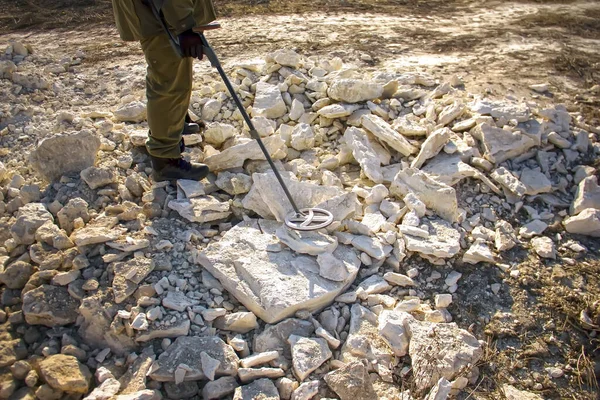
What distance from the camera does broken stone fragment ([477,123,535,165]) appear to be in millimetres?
3787

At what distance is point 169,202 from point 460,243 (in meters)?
2.16

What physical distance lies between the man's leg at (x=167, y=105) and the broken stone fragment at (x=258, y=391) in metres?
1.62

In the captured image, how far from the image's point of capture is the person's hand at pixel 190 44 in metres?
2.70

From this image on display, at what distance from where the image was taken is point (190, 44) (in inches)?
107

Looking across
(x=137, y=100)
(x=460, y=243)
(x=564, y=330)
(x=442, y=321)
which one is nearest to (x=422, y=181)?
(x=460, y=243)

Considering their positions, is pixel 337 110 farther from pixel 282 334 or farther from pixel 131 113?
pixel 282 334

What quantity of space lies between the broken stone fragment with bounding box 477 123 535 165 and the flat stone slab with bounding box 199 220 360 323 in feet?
5.30

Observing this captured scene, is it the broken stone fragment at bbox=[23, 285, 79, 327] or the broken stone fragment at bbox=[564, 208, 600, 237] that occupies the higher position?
the broken stone fragment at bbox=[23, 285, 79, 327]

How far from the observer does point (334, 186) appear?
340cm

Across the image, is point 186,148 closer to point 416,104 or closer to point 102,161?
point 102,161

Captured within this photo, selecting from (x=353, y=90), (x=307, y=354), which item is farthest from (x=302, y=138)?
(x=307, y=354)

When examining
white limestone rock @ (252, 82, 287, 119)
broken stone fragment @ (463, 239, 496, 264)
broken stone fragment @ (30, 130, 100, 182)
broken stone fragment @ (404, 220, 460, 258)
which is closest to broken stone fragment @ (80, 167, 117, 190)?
broken stone fragment @ (30, 130, 100, 182)

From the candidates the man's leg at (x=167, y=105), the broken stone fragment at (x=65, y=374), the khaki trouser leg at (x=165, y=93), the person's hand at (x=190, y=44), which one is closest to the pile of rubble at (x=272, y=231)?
the broken stone fragment at (x=65, y=374)

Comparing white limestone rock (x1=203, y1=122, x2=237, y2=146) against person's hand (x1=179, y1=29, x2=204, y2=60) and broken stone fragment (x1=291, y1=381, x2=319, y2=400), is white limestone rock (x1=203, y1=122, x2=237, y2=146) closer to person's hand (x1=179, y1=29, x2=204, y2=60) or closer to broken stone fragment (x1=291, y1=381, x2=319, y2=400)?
person's hand (x1=179, y1=29, x2=204, y2=60)
